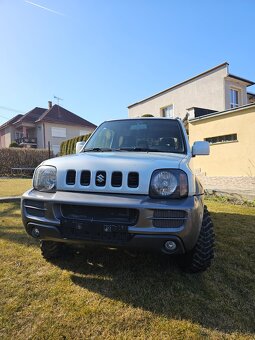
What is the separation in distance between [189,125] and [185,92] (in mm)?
8245

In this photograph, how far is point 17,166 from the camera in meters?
22.7

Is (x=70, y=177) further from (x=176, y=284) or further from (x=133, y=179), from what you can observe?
Answer: (x=176, y=284)

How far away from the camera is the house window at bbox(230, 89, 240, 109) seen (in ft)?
63.3

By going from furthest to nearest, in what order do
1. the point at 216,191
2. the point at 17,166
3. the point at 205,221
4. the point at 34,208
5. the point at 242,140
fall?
the point at 17,166, the point at 242,140, the point at 216,191, the point at 205,221, the point at 34,208

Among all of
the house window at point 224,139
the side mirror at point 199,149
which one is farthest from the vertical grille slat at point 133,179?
the house window at point 224,139

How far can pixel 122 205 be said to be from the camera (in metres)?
2.20

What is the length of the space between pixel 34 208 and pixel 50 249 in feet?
2.41

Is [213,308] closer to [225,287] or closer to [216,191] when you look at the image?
[225,287]

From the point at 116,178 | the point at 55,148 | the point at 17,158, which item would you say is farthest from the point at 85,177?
the point at 55,148

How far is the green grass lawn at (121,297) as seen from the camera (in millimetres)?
1935

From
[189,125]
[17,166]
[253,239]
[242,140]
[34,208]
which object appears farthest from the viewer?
[17,166]

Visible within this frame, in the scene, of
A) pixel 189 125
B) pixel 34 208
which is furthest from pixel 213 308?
pixel 189 125

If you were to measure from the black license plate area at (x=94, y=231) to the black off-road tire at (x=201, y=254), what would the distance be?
770 mm

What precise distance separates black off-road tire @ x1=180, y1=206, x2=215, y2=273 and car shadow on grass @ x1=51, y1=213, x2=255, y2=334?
13cm
